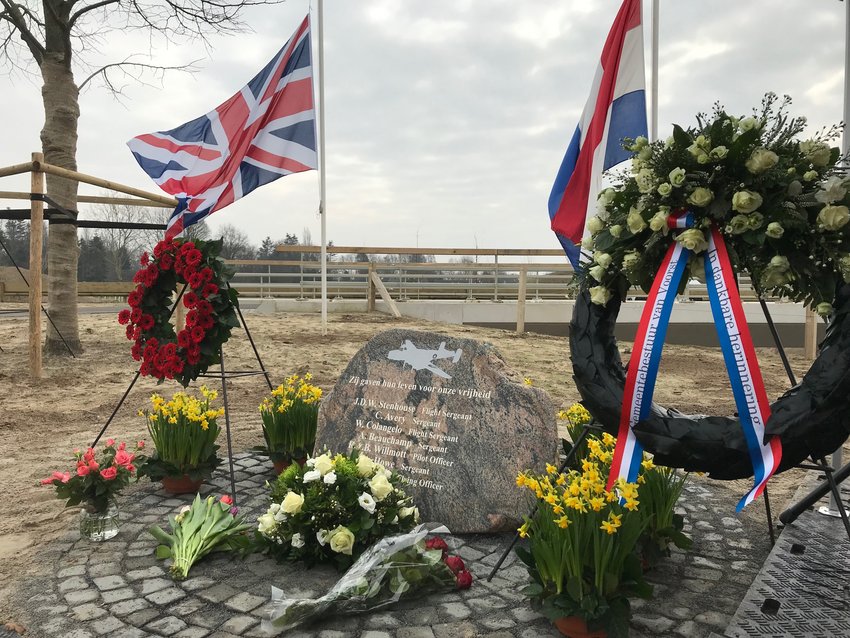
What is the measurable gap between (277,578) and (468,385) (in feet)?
4.56

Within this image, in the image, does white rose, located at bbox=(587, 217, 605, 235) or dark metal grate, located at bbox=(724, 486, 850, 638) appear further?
white rose, located at bbox=(587, 217, 605, 235)

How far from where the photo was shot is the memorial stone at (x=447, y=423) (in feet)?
11.0

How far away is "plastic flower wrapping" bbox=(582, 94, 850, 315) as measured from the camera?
7.66 ft

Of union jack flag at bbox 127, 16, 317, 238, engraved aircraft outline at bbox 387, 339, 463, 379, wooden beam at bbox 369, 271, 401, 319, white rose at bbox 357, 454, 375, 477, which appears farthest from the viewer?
wooden beam at bbox 369, 271, 401, 319

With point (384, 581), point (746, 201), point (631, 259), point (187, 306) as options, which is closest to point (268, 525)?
point (384, 581)

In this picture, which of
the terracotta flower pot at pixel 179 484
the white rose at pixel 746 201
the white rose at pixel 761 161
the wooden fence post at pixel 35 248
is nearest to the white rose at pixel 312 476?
the terracotta flower pot at pixel 179 484

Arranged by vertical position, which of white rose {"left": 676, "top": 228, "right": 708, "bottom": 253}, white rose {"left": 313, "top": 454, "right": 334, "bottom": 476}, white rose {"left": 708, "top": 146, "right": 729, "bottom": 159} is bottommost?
A: white rose {"left": 313, "top": 454, "right": 334, "bottom": 476}

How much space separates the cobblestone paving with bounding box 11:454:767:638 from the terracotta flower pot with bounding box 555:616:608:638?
8 cm

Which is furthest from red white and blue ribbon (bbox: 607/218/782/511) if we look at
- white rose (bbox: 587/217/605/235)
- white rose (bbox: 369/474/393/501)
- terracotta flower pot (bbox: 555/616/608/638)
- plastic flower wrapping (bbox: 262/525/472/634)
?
white rose (bbox: 369/474/393/501)

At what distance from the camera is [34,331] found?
7.14 meters

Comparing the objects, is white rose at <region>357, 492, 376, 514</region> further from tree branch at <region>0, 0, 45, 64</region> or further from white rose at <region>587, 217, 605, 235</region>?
tree branch at <region>0, 0, 45, 64</region>

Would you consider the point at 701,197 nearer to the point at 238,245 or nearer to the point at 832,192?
the point at 832,192

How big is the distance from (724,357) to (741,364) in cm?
10

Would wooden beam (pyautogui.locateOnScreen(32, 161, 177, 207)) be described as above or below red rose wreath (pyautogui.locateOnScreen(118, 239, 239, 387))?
above
